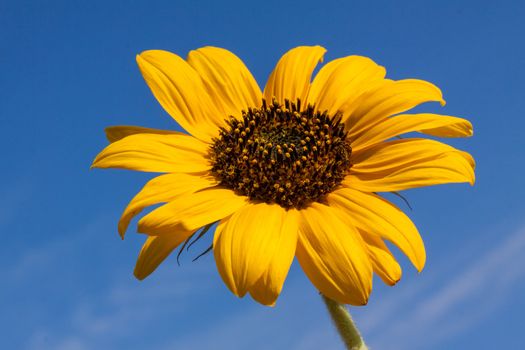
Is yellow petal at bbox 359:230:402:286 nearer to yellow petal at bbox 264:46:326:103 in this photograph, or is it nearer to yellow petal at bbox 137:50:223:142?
yellow petal at bbox 137:50:223:142

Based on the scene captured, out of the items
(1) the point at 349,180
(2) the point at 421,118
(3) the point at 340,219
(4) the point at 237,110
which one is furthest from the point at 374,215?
(4) the point at 237,110

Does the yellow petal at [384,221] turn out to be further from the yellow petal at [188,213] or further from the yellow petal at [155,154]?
the yellow petal at [155,154]

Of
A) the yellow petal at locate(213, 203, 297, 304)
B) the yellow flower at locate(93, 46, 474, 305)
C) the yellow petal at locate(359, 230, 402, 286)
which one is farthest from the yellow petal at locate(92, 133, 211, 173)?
the yellow petal at locate(359, 230, 402, 286)

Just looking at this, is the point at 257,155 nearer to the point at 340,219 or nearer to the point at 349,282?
the point at 340,219

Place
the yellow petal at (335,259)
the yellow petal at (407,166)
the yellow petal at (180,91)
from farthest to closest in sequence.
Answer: the yellow petal at (180,91) → the yellow petal at (407,166) → the yellow petal at (335,259)

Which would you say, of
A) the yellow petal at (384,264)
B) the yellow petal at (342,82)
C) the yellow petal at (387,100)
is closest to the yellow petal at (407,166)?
the yellow petal at (387,100)
